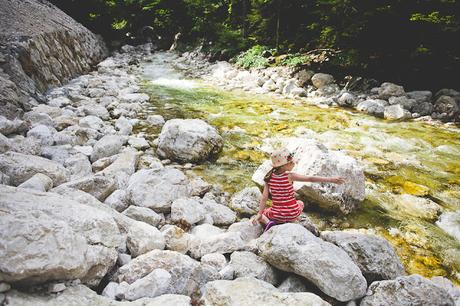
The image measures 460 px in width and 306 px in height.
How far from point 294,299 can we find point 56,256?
1.50 m

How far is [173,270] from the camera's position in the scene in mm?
2316

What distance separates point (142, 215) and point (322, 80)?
900 centimetres

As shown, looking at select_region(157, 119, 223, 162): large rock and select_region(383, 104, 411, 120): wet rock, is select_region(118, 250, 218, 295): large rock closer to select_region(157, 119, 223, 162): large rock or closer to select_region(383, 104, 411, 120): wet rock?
select_region(157, 119, 223, 162): large rock

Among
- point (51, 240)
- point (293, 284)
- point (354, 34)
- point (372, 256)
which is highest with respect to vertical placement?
point (354, 34)

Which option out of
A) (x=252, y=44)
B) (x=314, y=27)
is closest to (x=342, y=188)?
(x=314, y=27)

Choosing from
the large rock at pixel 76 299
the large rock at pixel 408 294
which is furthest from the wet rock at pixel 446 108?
the large rock at pixel 76 299

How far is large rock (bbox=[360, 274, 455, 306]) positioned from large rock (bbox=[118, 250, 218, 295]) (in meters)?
1.22

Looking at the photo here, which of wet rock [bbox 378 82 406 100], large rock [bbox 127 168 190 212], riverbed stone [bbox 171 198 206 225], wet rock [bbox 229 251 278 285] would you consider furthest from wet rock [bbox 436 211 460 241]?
wet rock [bbox 378 82 406 100]

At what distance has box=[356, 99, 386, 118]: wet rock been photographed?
27.0 ft

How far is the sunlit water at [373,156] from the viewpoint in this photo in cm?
353

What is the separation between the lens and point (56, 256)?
182 cm

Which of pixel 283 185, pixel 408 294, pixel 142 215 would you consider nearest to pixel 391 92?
pixel 283 185

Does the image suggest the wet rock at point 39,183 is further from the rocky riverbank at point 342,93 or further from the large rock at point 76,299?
the rocky riverbank at point 342,93

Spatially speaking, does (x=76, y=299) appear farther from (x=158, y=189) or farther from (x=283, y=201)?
(x=283, y=201)
